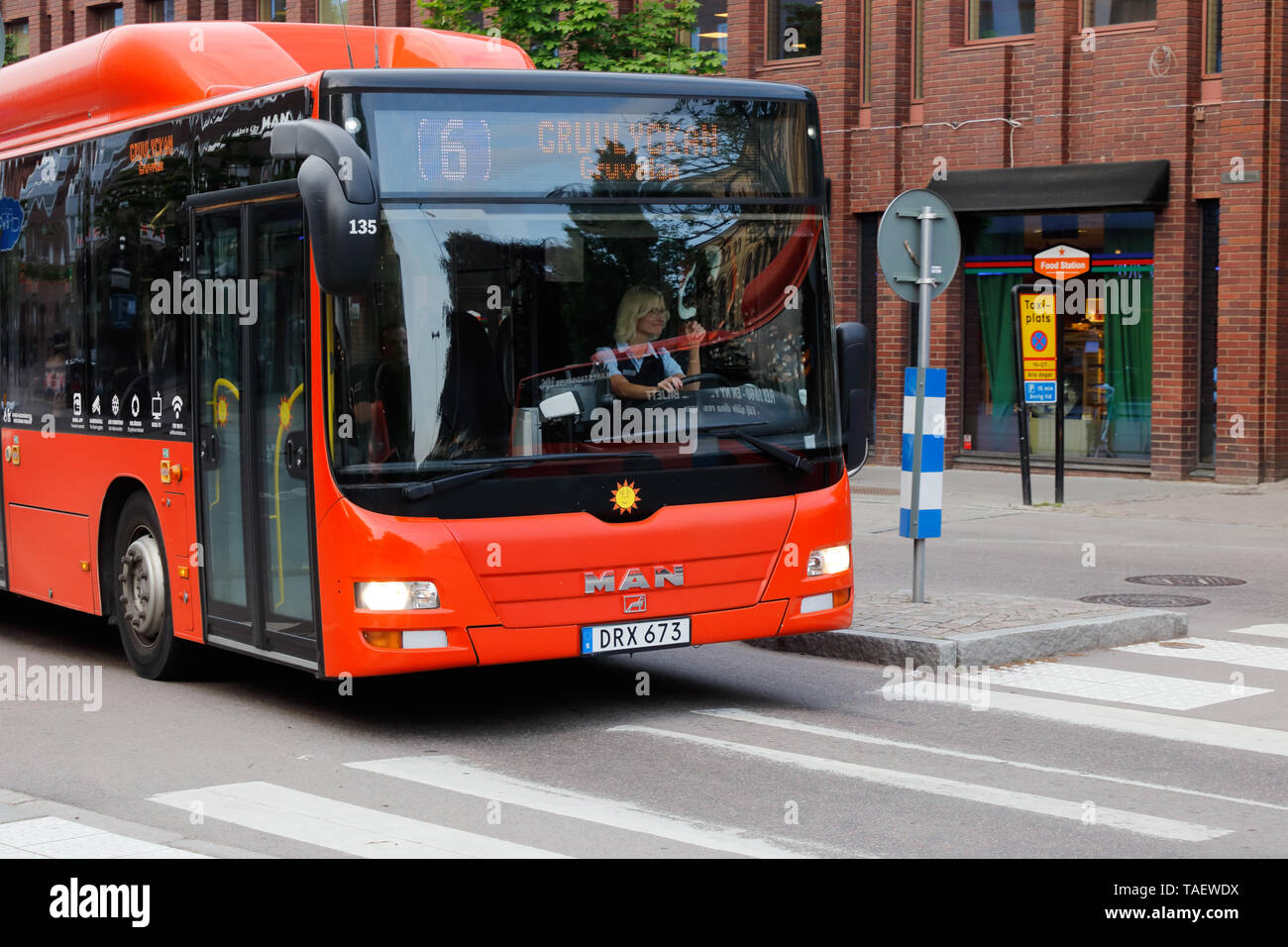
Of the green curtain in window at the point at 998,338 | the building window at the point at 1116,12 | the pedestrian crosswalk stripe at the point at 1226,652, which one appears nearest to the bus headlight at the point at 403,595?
the pedestrian crosswalk stripe at the point at 1226,652

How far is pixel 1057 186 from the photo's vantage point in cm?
2211

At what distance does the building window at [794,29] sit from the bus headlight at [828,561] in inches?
689

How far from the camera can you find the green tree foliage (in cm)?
2189

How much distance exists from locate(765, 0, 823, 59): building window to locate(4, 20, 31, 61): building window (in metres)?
20.5

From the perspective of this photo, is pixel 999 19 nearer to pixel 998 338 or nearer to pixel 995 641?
pixel 998 338

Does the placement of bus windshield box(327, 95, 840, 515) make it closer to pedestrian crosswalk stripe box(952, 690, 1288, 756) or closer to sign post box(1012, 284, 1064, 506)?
pedestrian crosswalk stripe box(952, 690, 1288, 756)

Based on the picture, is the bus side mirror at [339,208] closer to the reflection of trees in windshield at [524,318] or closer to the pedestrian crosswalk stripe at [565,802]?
the reflection of trees in windshield at [524,318]

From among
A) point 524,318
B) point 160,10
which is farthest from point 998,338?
point 160,10

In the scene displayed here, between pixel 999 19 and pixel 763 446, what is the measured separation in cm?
1643

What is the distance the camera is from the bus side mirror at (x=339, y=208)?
7.28 metres

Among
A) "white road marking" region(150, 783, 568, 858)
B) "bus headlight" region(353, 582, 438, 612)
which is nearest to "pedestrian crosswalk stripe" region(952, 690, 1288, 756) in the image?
"bus headlight" region(353, 582, 438, 612)

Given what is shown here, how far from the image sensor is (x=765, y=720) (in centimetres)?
838
